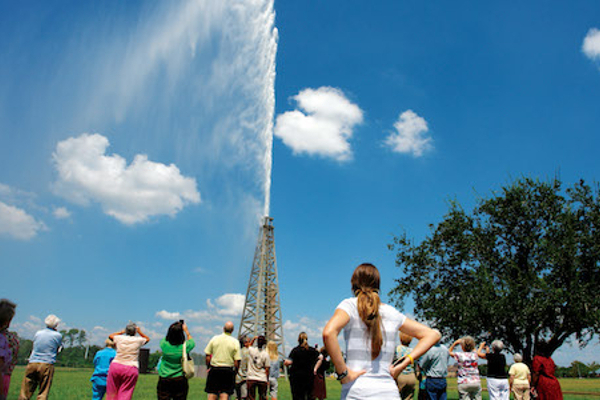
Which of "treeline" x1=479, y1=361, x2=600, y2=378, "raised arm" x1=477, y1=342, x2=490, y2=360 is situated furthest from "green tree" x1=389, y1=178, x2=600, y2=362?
"treeline" x1=479, y1=361, x2=600, y2=378

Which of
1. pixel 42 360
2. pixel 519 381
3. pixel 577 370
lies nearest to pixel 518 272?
pixel 519 381

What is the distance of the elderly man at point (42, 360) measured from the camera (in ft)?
32.3

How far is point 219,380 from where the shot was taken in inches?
380

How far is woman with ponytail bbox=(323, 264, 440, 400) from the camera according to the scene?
10.5 ft

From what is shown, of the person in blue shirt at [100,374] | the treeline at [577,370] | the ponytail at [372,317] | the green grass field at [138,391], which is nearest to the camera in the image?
the ponytail at [372,317]

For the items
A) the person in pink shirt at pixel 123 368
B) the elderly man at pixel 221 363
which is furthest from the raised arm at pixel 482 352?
the person in pink shirt at pixel 123 368

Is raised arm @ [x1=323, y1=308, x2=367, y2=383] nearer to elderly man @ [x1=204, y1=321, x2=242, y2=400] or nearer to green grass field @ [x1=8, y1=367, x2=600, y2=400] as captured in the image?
elderly man @ [x1=204, y1=321, x2=242, y2=400]

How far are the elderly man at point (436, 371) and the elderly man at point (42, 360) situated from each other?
7.79m

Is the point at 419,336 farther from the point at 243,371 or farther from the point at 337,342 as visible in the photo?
the point at 243,371

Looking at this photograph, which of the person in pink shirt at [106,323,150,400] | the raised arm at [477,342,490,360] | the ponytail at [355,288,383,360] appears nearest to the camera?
the ponytail at [355,288,383,360]

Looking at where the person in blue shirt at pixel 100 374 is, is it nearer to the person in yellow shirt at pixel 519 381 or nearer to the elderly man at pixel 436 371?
the elderly man at pixel 436 371

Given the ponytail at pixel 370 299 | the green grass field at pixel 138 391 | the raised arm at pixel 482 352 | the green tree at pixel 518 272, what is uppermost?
the green tree at pixel 518 272

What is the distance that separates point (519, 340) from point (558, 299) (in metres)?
4.16

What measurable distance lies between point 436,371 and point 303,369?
3238 millimetres
